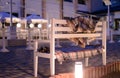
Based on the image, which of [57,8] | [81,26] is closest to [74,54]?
[81,26]

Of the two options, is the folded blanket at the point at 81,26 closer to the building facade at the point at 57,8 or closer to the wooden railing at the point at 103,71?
the wooden railing at the point at 103,71

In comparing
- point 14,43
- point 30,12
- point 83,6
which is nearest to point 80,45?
point 14,43

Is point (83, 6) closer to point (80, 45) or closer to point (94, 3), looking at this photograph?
point (94, 3)

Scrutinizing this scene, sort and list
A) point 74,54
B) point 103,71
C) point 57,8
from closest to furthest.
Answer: point 74,54 < point 103,71 < point 57,8

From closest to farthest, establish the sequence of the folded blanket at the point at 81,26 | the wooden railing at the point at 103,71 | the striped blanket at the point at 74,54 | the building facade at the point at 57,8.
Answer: the striped blanket at the point at 74,54 → the wooden railing at the point at 103,71 → the folded blanket at the point at 81,26 → the building facade at the point at 57,8

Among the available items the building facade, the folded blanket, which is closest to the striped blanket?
the folded blanket

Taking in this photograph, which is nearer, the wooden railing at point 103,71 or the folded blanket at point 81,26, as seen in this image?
the wooden railing at point 103,71

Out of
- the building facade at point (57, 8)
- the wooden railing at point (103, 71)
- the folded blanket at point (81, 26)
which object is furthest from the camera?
the building facade at point (57, 8)

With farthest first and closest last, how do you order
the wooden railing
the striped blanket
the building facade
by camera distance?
the building facade < the wooden railing < the striped blanket

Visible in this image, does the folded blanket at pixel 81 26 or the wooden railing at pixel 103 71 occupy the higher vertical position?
the folded blanket at pixel 81 26

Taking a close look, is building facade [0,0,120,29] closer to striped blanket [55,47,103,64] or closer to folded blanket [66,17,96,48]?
folded blanket [66,17,96,48]

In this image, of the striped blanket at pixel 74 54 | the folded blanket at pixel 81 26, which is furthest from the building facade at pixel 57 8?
the striped blanket at pixel 74 54

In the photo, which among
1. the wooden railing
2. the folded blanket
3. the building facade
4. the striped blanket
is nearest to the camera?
the striped blanket

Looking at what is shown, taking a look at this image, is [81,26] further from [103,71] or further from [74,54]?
[103,71]
